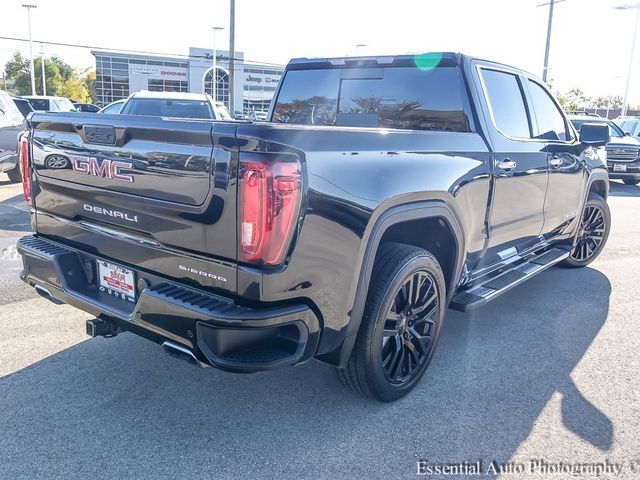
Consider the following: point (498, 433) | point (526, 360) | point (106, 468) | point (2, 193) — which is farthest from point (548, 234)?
point (2, 193)

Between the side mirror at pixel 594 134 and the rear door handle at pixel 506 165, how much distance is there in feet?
5.18

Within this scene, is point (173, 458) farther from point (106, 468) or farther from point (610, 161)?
point (610, 161)

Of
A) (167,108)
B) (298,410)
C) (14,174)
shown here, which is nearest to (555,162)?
(298,410)

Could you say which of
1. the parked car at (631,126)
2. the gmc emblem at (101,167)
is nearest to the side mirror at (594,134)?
the gmc emblem at (101,167)

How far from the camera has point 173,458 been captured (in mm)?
2664

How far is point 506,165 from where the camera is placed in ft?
12.8

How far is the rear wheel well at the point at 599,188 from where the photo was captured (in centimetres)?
612

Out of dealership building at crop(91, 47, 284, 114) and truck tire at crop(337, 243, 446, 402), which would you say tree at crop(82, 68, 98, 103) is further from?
truck tire at crop(337, 243, 446, 402)

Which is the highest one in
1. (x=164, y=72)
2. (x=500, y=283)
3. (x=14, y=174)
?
(x=164, y=72)

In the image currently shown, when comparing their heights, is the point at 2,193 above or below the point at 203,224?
below

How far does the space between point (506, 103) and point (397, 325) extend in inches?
81.5

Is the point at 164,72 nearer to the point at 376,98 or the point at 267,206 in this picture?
the point at 376,98

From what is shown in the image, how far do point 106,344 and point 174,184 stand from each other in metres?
1.88

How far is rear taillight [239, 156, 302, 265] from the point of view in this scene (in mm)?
2250
